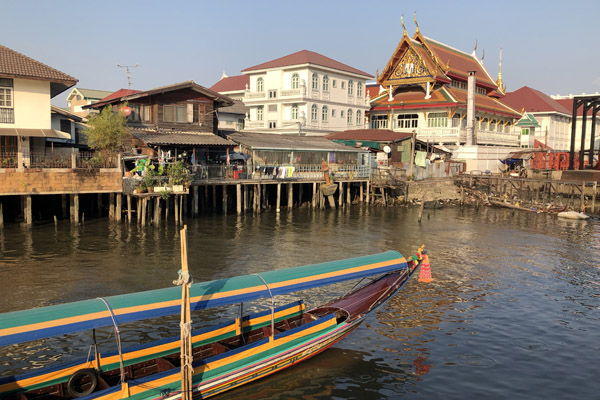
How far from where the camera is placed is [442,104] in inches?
2042

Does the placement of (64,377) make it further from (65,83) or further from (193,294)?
(65,83)

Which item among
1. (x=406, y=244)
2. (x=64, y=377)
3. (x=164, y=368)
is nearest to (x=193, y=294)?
(x=164, y=368)

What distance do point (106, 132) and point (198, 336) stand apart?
73.2 ft

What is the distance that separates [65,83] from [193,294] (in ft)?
74.9

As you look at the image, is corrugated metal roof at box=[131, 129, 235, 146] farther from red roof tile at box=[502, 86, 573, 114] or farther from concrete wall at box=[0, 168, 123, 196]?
red roof tile at box=[502, 86, 573, 114]

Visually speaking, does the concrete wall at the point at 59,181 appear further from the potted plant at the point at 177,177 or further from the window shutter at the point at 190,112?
the window shutter at the point at 190,112

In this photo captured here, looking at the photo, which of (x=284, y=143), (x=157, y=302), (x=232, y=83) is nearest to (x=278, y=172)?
(x=284, y=143)

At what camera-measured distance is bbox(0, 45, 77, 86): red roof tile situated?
2669 centimetres

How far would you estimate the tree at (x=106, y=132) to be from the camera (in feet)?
98.5

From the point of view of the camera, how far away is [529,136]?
64.4 m

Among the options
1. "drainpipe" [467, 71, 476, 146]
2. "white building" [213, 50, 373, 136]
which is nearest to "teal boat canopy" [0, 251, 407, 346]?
"white building" [213, 50, 373, 136]

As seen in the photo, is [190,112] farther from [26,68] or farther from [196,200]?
[26,68]

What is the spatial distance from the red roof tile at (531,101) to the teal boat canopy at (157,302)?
215ft

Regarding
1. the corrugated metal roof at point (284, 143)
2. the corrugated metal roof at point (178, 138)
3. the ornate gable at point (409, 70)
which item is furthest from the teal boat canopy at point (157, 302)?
the ornate gable at point (409, 70)
